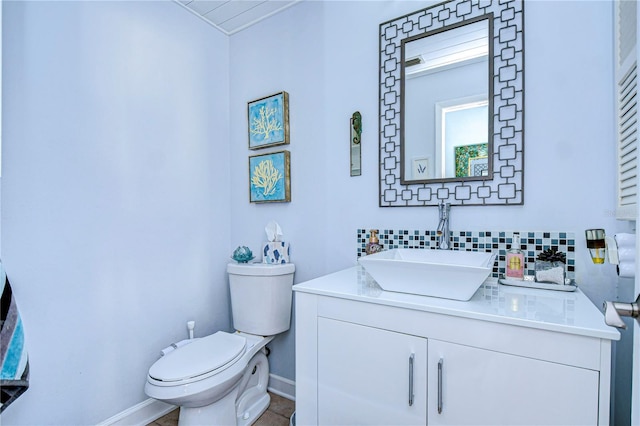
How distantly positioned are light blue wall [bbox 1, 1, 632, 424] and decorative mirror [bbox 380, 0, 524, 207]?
0.20ft

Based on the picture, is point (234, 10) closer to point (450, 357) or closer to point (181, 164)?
point (181, 164)

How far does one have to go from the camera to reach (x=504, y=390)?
86 centimetres

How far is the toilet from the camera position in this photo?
1328 mm

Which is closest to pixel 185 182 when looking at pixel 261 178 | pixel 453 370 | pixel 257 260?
pixel 261 178

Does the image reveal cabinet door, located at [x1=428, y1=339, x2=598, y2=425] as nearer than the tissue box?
Yes

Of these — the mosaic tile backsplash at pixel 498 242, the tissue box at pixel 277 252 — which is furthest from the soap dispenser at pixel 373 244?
the tissue box at pixel 277 252

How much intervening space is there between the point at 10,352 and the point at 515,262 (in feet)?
6.28

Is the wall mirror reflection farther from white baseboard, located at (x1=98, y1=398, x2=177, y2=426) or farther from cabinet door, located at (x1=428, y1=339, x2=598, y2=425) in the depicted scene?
white baseboard, located at (x1=98, y1=398, x2=177, y2=426)

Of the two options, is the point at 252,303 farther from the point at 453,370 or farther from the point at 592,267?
the point at 592,267

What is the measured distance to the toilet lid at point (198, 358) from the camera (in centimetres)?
134

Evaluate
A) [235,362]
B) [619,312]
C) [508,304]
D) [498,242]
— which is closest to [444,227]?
[498,242]

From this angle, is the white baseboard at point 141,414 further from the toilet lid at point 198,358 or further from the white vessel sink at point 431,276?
the white vessel sink at point 431,276

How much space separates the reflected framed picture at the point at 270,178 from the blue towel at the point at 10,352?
1.19 metres

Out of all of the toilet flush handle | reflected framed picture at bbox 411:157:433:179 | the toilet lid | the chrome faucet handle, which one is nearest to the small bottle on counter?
reflected framed picture at bbox 411:157:433:179
